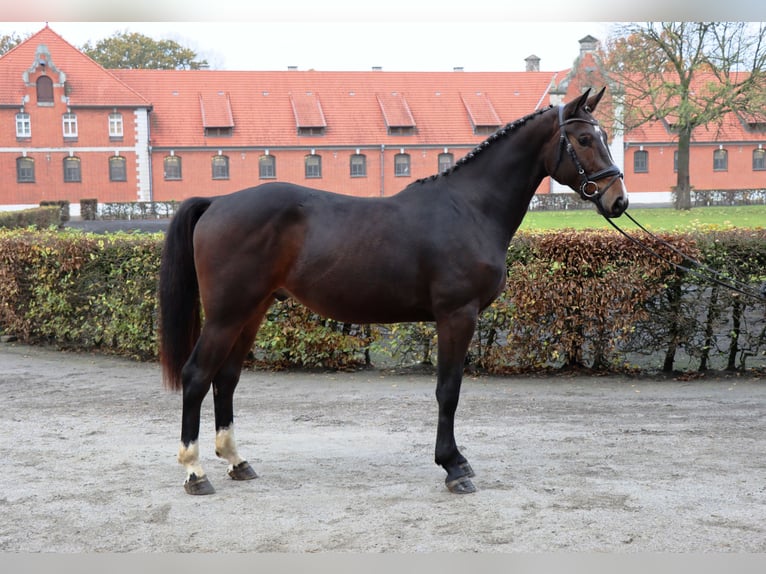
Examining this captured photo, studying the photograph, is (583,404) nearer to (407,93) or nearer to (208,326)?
(208,326)

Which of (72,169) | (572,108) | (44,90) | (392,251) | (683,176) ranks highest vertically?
(44,90)

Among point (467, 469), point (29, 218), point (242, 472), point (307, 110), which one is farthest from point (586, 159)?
point (307, 110)

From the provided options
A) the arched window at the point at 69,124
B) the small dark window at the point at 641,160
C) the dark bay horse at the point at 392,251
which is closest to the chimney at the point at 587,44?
the small dark window at the point at 641,160

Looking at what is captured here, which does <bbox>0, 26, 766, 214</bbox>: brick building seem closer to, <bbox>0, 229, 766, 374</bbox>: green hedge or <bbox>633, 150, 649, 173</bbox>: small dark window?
<bbox>633, 150, 649, 173</bbox>: small dark window

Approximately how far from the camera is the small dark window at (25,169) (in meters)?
47.3

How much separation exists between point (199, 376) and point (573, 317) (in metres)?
4.52

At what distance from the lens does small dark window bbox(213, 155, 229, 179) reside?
49.4 m

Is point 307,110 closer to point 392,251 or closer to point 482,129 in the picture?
point 482,129

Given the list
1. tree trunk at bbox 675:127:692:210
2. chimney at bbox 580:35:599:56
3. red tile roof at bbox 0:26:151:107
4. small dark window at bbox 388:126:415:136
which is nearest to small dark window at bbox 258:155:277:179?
red tile roof at bbox 0:26:151:107

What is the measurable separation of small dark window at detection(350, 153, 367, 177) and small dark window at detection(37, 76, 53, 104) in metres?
18.6

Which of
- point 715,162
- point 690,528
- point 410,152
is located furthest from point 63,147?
point 690,528

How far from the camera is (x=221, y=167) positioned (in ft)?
163

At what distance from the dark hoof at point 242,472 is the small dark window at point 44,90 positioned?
48.1 metres

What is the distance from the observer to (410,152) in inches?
1991
